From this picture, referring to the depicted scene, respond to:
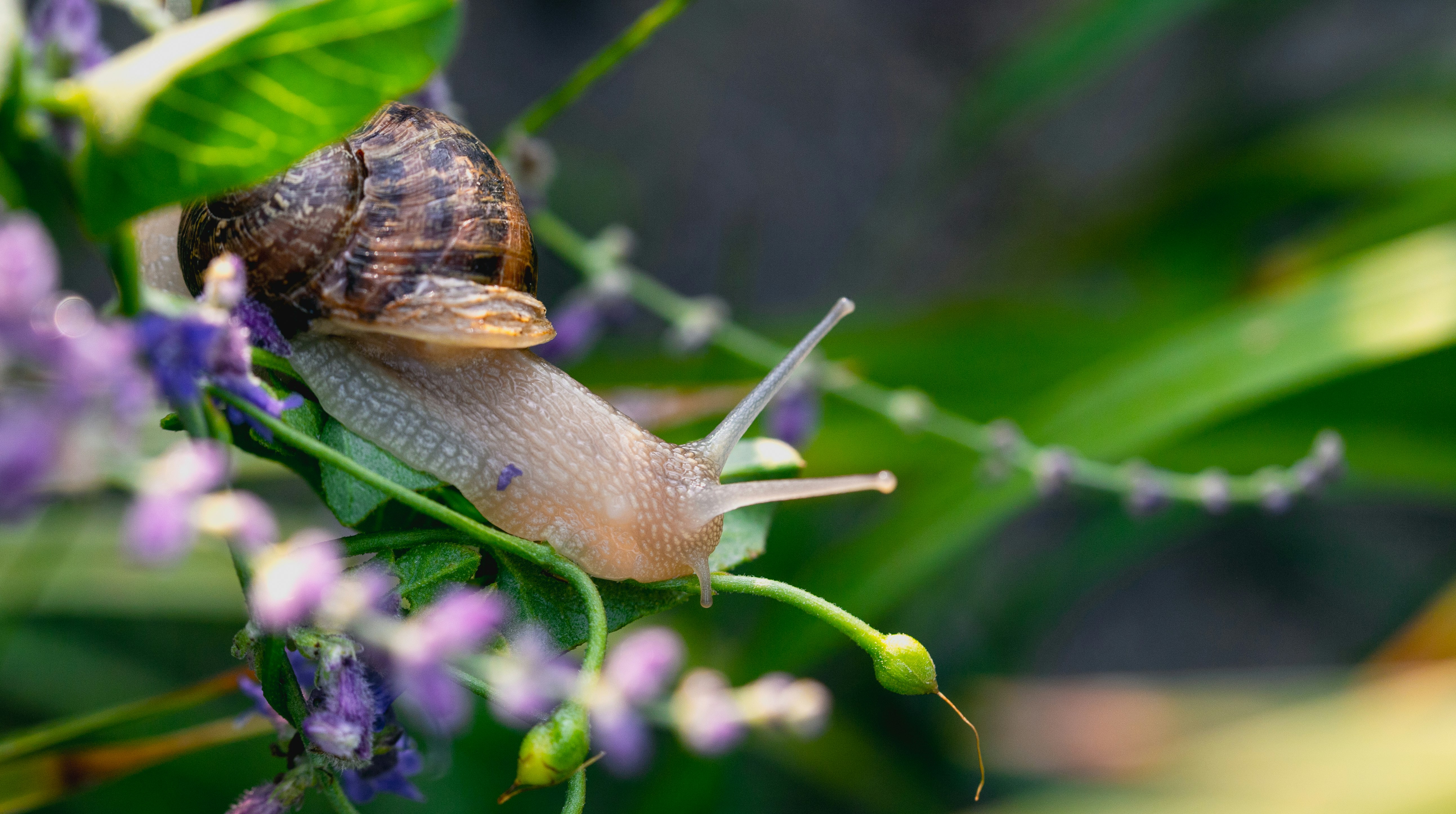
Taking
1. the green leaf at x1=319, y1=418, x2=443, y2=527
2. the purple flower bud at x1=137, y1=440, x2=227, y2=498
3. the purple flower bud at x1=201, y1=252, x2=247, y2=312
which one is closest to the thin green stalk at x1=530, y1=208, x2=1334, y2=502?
the green leaf at x1=319, y1=418, x2=443, y2=527

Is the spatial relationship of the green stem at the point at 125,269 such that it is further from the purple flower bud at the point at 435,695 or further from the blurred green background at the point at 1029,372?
the blurred green background at the point at 1029,372

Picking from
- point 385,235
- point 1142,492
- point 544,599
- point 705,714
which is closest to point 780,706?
point 705,714

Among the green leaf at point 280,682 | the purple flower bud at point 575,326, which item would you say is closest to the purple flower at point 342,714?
the green leaf at point 280,682

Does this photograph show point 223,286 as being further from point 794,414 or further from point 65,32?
point 794,414

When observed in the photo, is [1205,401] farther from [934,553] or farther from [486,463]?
[486,463]

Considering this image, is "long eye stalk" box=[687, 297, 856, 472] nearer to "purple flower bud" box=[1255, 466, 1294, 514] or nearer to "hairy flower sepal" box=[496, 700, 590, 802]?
"hairy flower sepal" box=[496, 700, 590, 802]

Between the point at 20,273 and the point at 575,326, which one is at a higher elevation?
the point at 575,326

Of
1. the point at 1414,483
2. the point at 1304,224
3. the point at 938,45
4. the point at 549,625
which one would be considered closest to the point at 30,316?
the point at 549,625
